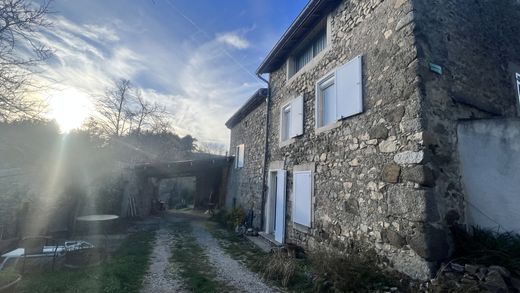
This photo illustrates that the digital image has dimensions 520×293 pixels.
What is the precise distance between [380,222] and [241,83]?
828cm

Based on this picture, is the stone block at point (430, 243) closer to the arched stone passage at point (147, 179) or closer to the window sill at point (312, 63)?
the window sill at point (312, 63)

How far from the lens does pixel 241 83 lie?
10719 millimetres

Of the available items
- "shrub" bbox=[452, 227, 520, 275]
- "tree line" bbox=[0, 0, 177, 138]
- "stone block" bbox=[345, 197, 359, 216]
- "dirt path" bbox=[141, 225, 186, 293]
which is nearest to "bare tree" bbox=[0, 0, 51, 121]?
"tree line" bbox=[0, 0, 177, 138]

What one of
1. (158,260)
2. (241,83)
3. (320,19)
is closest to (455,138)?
(320,19)

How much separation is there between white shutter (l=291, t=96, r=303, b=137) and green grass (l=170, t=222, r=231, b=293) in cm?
379

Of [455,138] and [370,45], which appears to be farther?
[370,45]

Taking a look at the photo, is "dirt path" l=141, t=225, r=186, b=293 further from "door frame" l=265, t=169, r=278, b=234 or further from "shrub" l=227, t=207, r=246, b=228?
"shrub" l=227, t=207, r=246, b=228

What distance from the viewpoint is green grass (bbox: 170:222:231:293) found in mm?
4168

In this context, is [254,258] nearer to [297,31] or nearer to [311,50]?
[311,50]

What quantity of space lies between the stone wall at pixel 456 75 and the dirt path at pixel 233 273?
2867 millimetres

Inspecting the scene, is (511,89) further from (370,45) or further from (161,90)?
(161,90)

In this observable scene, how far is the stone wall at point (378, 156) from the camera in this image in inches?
132

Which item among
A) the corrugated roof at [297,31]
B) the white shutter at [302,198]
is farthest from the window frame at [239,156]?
the white shutter at [302,198]

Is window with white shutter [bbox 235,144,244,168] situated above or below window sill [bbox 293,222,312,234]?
above
